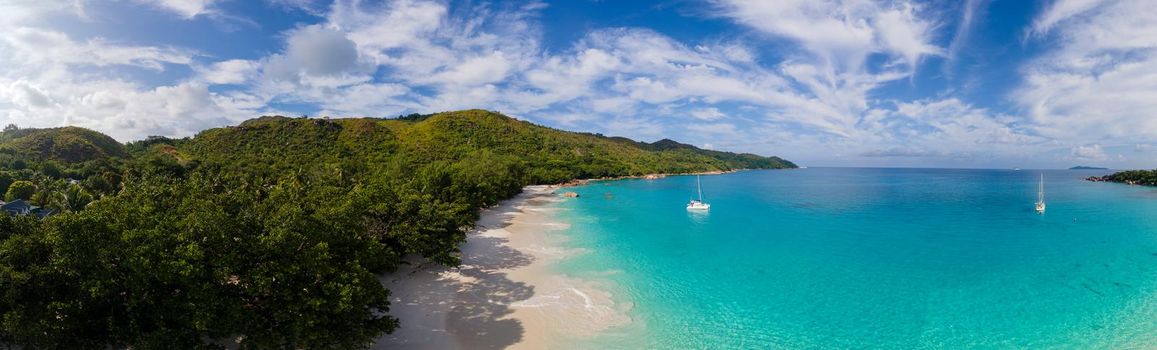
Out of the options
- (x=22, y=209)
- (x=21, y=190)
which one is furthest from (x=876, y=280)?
(x=21, y=190)

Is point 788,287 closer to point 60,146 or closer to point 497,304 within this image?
point 497,304

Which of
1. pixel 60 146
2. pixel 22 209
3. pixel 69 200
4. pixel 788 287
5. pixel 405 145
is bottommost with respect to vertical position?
A: pixel 788 287

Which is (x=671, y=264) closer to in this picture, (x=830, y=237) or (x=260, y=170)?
(x=830, y=237)

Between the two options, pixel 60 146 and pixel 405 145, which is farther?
pixel 405 145

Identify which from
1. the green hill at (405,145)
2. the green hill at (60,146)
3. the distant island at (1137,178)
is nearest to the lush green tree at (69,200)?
the green hill at (405,145)

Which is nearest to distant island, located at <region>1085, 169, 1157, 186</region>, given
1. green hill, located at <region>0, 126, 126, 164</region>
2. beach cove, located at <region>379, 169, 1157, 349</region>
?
beach cove, located at <region>379, 169, 1157, 349</region>

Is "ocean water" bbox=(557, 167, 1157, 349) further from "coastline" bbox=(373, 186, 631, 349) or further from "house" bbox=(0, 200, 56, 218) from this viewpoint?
→ "house" bbox=(0, 200, 56, 218)

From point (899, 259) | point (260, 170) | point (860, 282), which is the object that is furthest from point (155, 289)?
point (260, 170)

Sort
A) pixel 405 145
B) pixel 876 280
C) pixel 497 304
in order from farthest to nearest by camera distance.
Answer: pixel 405 145 < pixel 876 280 < pixel 497 304
